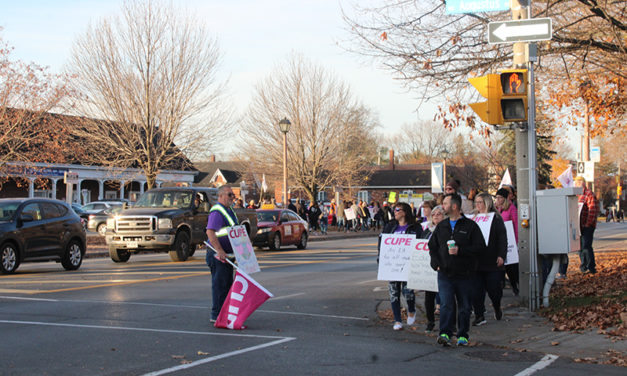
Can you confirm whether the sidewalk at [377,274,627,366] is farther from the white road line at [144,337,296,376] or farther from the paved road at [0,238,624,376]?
the white road line at [144,337,296,376]

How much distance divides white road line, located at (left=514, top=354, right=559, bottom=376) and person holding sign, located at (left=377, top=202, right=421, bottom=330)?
2242mm

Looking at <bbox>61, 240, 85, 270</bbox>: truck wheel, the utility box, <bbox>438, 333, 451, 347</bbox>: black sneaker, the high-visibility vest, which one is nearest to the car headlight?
<bbox>61, 240, 85, 270</bbox>: truck wheel

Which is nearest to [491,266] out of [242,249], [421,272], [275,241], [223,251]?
[421,272]

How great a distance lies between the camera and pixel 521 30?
10445mm

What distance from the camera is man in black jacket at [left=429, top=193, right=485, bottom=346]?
8.16 meters

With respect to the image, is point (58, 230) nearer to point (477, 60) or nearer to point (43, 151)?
point (477, 60)

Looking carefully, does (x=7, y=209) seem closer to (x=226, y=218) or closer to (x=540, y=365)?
(x=226, y=218)

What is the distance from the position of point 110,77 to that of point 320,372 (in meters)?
26.7

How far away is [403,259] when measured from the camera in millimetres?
9617

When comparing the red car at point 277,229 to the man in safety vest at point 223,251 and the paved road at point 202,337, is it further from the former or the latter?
the man in safety vest at point 223,251

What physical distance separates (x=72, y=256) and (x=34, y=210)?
58.4 inches

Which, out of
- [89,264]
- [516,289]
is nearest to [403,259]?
[516,289]

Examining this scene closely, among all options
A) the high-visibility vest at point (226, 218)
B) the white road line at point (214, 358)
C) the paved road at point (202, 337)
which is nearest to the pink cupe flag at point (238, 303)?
the paved road at point (202, 337)

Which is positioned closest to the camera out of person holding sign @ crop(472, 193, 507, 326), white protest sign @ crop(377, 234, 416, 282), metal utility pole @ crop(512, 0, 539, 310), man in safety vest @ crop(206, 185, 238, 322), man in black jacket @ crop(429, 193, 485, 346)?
man in black jacket @ crop(429, 193, 485, 346)
